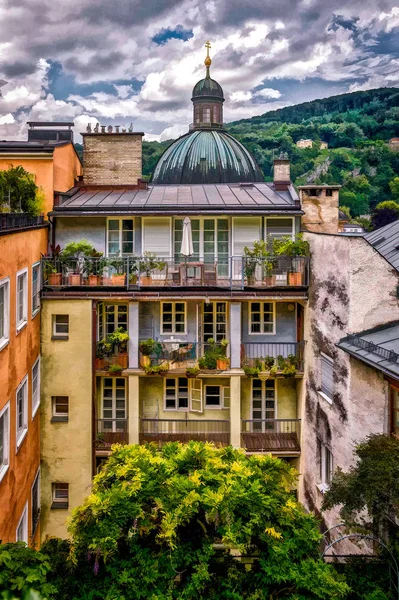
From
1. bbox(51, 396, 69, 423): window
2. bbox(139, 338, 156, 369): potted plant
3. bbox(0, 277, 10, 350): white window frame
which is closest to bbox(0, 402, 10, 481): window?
bbox(0, 277, 10, 350): white window frame

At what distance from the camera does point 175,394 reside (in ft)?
72.4

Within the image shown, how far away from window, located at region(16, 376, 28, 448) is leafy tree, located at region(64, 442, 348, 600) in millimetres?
7468

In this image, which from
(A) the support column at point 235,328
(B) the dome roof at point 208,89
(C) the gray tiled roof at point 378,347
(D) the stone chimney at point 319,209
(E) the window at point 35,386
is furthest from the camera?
(B) the dome roof at point 208,89

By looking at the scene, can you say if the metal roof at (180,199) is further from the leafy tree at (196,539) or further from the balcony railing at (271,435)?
the leafy tree at (196,539)

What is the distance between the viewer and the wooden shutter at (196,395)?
71.7 ft

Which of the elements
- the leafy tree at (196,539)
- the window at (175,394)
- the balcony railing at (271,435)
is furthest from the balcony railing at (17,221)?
the balcony railing at (271,435)

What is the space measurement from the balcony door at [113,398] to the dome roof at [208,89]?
2829cm

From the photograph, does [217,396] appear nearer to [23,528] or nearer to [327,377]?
[327,377]

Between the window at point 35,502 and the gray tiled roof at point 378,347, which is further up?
the gray tiled roof at point 378,347

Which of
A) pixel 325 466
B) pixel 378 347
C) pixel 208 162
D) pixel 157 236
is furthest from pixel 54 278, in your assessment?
pixel 208 162

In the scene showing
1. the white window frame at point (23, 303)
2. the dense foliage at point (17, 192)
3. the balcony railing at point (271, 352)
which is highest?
the dense foliage at point (17, 192)

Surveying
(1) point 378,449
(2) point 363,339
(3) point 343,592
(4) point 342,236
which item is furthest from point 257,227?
(3) point 343,592

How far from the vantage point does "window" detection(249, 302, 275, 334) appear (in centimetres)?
2183

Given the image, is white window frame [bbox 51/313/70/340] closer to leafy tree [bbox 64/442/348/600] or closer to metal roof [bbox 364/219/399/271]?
leafy tree [bbox 64/442/348/600]
